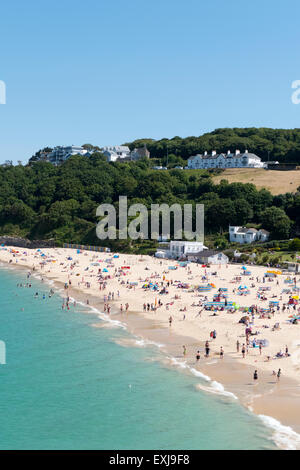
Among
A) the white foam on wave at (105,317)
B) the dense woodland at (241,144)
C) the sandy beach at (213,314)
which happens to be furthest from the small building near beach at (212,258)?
the dense woodland at (241,144)

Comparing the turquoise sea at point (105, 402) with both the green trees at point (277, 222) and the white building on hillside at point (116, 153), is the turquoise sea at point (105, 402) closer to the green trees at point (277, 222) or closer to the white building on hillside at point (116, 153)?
the green trees at point (277, 222)

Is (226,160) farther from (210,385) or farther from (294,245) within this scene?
(210,385)

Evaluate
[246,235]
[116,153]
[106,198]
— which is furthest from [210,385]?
[116,153]

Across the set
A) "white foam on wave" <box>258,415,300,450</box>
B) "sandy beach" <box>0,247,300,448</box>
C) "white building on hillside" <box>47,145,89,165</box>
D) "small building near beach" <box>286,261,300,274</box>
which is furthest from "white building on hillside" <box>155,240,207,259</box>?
"white building on hillside" <box>47,145,89,165</box>

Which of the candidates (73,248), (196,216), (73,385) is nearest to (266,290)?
(73,385)

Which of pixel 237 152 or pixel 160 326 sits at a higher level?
pixel 237 152

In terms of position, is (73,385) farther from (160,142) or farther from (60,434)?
(160,142)
